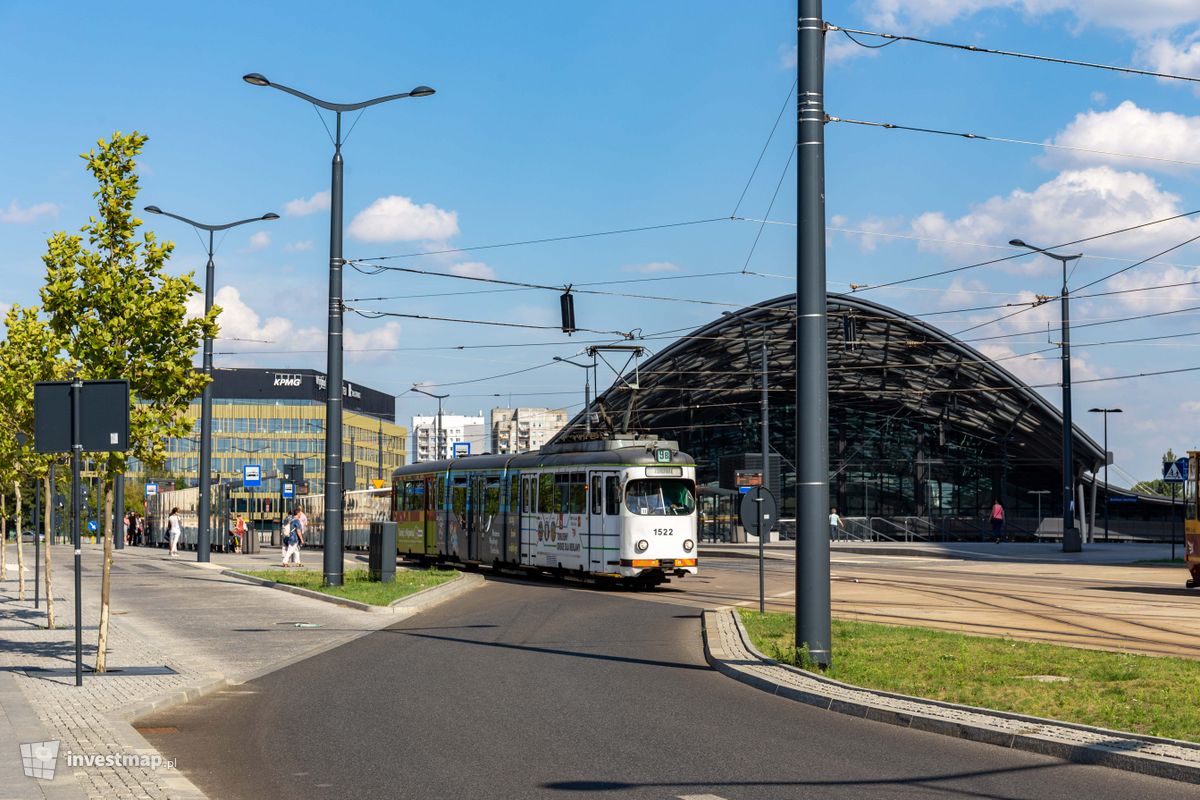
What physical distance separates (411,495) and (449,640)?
87.6 ft

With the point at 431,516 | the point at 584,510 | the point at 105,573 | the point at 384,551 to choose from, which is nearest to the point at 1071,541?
the point at 431,516

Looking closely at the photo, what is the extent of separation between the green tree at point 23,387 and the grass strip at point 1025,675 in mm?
11806

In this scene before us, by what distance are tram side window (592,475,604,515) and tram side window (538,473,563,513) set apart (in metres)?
2.02

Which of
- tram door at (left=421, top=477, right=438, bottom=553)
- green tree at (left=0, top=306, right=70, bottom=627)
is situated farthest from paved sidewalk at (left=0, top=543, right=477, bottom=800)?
tram door at (left=421, top=477, right=438, bottom=553)

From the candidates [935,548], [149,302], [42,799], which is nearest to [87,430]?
[149,302]

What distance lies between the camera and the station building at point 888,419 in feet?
223

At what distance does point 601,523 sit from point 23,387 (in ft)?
42.0

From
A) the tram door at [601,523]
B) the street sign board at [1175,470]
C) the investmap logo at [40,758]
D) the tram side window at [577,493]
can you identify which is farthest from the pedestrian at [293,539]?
the investmap logo at [40,758]

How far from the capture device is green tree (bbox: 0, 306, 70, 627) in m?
21.8

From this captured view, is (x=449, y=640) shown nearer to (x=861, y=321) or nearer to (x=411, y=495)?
(x=411, y=495)

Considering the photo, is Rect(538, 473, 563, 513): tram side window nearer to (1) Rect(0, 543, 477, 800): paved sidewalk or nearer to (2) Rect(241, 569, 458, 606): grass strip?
(2) Rect(241, 569, 458, 606): grass strip

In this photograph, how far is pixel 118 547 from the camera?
68812 mm

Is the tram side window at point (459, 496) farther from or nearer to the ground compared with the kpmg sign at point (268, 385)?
nearer to the ground

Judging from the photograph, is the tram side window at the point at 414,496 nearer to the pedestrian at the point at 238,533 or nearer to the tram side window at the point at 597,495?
the tram side window at the point at 597,495
